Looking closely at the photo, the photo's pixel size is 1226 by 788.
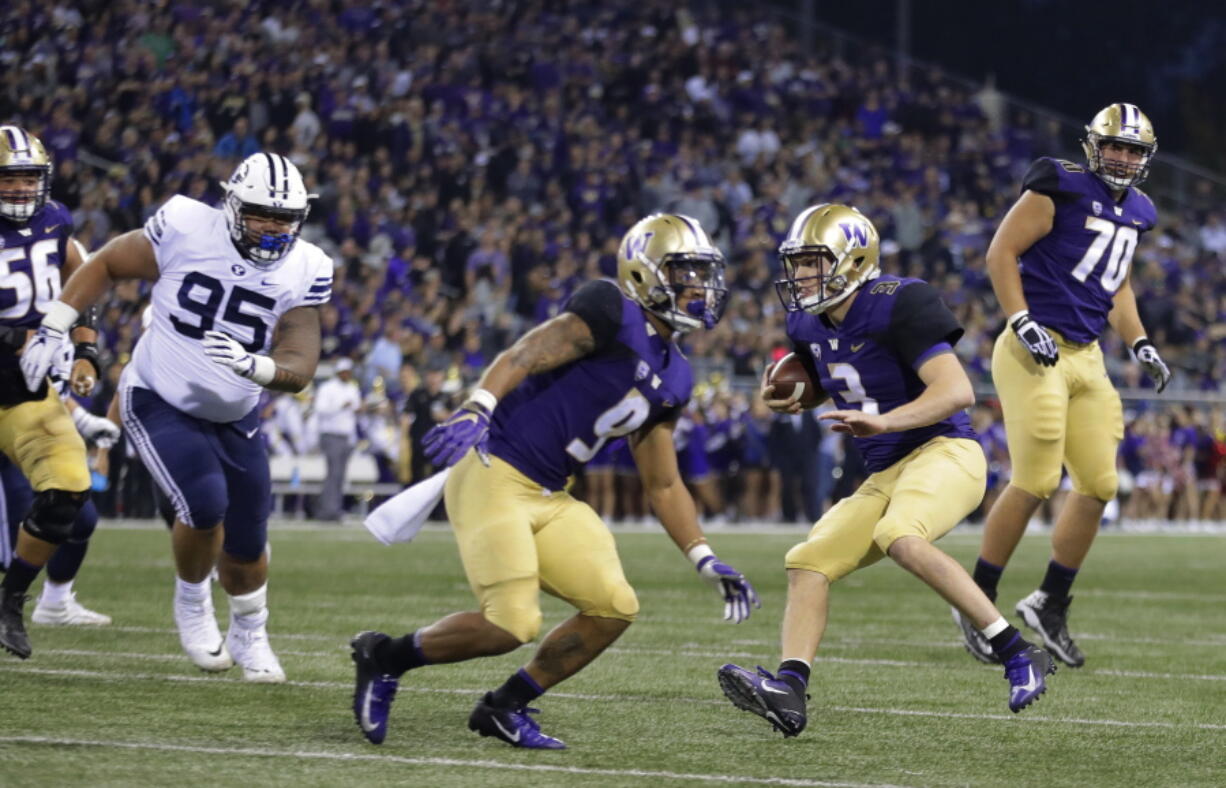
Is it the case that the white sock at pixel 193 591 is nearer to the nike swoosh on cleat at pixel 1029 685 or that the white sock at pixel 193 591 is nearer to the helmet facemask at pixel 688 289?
the helmet facemask at pixel 688 289

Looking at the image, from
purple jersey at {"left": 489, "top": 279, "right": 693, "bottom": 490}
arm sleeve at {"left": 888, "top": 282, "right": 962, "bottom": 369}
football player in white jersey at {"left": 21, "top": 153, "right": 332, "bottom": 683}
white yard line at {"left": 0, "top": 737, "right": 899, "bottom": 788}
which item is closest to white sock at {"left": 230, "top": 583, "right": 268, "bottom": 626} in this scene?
football player in white jersey at {"left": 21, "top": 153, "right": 332, "bottom": 683}

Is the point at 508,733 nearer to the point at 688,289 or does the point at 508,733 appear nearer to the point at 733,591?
the point at 733,591

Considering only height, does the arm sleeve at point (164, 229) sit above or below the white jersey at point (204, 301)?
above

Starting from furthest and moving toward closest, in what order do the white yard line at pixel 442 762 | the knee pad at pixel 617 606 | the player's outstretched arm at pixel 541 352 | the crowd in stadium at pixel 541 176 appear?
1. the crowd in stadium at pixel 541 176
2. the knee pad at pixel 617 606
3. the player's outstretched arm at pixel 541 352
4. the white yard line at pixel 442 762

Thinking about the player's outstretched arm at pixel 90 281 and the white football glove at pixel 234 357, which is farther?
the player's outstretched arm at pixel 90 281

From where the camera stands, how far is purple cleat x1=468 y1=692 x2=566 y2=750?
4.85 m

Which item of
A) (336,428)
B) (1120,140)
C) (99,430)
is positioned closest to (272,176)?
(99,430)

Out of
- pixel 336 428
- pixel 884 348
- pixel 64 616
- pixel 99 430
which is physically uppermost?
pixel 884 348

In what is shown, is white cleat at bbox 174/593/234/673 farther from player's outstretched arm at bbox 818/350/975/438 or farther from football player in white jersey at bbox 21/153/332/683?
player's outstretched arm at bbox 818/350/975/438

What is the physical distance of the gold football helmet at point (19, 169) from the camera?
22.6ft

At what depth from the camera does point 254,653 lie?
20.2 ft

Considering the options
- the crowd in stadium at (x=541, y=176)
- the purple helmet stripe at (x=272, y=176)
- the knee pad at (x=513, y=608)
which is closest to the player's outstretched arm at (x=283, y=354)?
the purple helmet stripe at (x=272, y=176)

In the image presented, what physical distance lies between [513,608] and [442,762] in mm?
427

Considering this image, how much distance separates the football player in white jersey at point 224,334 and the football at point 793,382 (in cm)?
148
